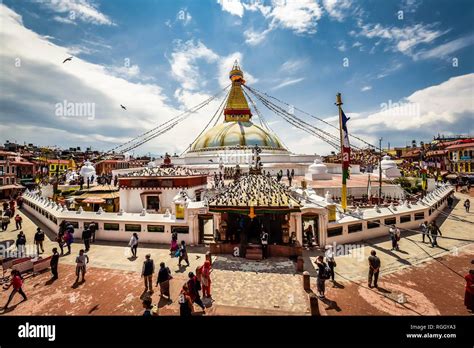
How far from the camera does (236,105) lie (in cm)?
4384

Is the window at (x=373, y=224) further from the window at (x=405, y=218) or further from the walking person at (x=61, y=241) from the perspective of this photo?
the walking person at (x=61, y=241)

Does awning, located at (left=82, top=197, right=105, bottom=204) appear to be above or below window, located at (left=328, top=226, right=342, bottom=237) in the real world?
above

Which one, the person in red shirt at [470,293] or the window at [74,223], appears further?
the window at [74,223]

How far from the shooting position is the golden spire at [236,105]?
142ft

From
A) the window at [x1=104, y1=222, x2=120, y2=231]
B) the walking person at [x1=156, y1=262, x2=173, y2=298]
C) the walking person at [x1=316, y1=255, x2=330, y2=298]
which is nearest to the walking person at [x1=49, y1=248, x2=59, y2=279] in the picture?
the window at [x1=104, y1=222, x2=120, y2=231]

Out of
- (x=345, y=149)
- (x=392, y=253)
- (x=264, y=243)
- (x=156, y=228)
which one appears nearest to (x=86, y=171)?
(x=156, y=228)

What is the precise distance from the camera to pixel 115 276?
9195 mm

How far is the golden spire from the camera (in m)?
43.4

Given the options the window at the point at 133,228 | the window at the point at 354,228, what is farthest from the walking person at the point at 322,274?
the window at the point at 133,228

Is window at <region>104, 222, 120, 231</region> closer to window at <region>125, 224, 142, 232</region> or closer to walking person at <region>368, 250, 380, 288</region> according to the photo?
window at <region>125, 224, 142, 232</region>

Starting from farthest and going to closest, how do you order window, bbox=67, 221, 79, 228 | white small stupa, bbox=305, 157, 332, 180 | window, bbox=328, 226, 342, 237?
white small stupa, bbox=305, 157, 332, 180, window, bbox=67, 221, 79, 228, window, bbox=328, 226, 342, 237
